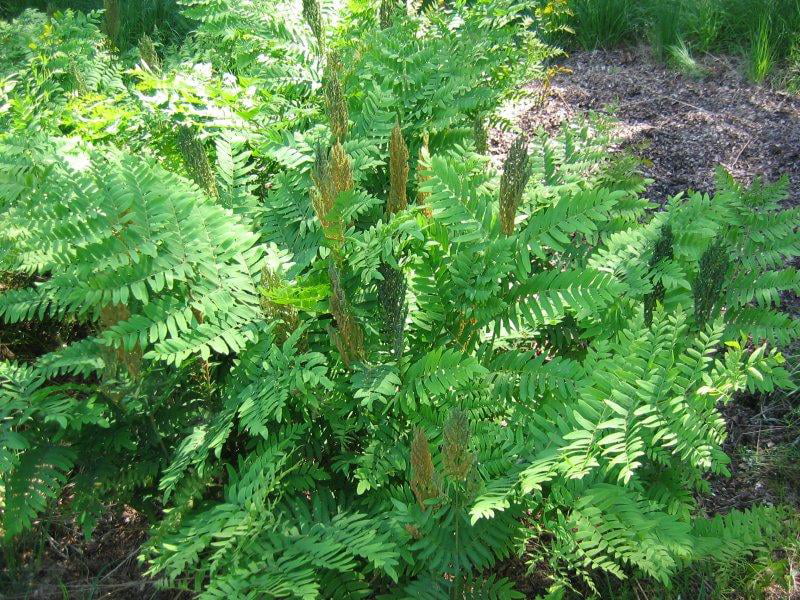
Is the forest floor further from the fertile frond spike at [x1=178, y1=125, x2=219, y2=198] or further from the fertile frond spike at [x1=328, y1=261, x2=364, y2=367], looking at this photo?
Answer: the fertile frond spike at [x1=178, y1=125, x2=219, y2=198]

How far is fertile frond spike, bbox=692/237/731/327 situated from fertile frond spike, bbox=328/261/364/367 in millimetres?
942

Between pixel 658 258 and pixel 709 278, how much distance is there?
0.21 meters

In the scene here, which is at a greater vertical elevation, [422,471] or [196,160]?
[196,160]

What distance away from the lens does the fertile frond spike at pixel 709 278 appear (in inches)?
76.6

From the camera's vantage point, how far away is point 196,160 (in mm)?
2326

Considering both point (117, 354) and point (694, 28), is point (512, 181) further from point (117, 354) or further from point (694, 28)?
point (694, 28)

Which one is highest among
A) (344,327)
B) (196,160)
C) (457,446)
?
(196,160)

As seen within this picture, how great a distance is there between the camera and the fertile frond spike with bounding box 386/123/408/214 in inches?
81.2

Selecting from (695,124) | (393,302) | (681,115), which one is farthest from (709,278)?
(681,115)

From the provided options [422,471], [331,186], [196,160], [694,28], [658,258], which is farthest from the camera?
[694,28]

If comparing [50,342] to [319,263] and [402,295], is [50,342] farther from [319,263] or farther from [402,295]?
[402,295]

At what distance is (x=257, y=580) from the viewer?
1.69 m

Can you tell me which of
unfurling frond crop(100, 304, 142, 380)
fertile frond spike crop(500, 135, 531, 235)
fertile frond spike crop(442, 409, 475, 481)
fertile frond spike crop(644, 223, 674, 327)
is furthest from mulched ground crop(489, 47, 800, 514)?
unfurling frond crop(100, 304, 142, 380)

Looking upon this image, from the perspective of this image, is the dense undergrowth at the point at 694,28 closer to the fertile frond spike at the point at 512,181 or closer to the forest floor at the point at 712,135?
the forest floor at the point at 712,135
